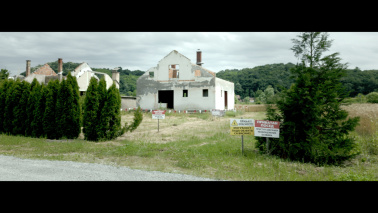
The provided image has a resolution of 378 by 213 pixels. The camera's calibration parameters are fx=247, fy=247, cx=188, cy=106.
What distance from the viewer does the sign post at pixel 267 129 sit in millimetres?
8180

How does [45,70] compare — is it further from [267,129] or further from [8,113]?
[267,129]

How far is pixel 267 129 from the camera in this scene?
827 cm

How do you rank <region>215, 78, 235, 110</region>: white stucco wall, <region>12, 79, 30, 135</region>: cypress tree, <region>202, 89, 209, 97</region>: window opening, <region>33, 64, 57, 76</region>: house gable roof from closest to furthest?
<region>12, 79, 30, 135</region>: cypress tree < <region>202, 89, 209, 97</region>: window opening < <region>215, 78, 235, 110</region>: white stucco wall < <region>33, 64, 57, 76</region>: house gable roof

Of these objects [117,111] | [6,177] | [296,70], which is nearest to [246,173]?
[296,70]

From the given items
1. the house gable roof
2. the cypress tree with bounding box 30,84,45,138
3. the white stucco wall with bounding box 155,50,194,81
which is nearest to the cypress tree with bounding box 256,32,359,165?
the cypress tree with bounding box 30,84,45,138

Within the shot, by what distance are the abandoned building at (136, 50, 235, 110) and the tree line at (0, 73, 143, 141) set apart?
55.1ft

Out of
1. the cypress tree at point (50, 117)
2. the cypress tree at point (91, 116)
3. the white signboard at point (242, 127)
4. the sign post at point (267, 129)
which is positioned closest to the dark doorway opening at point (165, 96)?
the cypress tree at point (50, 117)

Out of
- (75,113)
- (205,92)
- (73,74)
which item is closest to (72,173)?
(75,113)

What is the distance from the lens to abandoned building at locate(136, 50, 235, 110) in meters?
29.0

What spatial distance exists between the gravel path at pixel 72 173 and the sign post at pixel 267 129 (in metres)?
3.69

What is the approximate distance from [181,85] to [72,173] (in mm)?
24432

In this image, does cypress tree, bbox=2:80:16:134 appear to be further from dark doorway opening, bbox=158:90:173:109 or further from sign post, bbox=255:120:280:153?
dark doorway opening, bbox=158:90:173:109

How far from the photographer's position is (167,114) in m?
26.8
